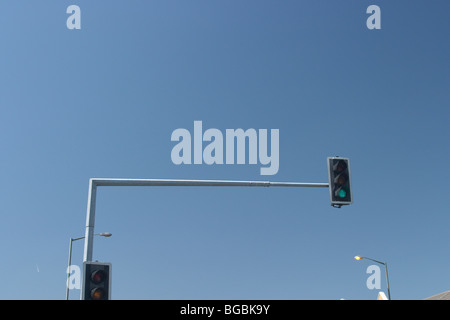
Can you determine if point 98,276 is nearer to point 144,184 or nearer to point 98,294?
point 98,294

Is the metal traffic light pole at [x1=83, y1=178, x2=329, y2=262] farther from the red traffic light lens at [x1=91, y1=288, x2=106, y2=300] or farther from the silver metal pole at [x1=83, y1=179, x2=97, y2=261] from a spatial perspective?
the red traffic light lens at [x1=91, y1=288, x2=106, y2=300]

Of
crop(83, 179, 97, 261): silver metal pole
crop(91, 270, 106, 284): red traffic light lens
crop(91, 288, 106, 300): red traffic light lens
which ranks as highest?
crop(83, 179, 97, 261): silver metal pole

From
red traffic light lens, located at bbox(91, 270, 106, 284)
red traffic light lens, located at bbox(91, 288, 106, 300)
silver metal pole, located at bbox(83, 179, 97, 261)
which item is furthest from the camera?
silver metal pole, located at bbox(83, 179, 97, 261)

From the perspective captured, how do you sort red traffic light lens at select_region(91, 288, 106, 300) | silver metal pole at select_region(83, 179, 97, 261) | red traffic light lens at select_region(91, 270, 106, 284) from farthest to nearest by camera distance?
silver metal pole at select_region(83, 179, 97, 261)
red traffic light lens at select_region(91, 270, 106, 284)
red traffic light lens at select_region(91, 288, 106, 300)

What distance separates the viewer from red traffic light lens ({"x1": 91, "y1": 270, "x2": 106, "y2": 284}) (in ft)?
32.9

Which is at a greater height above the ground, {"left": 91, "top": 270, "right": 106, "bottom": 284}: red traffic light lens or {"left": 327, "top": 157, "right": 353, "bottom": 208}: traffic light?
{"left": 327, "top": 157, "right": 353, "bottom": 208}: traffic light

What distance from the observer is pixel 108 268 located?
1024 cm

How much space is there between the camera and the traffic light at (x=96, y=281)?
991 cm

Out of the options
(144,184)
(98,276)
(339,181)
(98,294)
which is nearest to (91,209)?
(144,184)


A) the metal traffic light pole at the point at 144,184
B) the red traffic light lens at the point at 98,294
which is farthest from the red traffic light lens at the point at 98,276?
the metal traffic light pole at the point at 144,184

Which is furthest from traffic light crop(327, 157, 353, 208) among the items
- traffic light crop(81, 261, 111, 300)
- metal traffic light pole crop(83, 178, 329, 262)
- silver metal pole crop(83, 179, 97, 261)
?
silver metal pole crop(83, 179, 97, 261)
